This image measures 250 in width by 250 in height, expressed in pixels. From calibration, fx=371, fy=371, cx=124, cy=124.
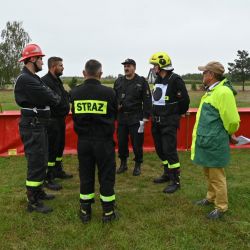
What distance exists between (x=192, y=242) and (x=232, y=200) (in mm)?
1561

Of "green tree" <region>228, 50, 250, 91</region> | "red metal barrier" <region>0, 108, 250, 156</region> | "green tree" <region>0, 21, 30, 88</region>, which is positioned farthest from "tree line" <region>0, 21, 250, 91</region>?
"red metal barrier" <region>0, 108, 250, 156</region>

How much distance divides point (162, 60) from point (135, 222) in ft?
8.78

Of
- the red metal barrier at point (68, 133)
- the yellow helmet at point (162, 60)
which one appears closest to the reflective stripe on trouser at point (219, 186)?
the yellow helmet at point (162, 60)

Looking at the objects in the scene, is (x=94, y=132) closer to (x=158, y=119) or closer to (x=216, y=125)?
(x=216, y=125)

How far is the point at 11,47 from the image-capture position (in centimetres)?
6725

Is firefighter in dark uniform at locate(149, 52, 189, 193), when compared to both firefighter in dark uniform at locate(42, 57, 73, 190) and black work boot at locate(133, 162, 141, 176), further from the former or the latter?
firefighter in dark uniform at locate(42, 57, 73, 190)

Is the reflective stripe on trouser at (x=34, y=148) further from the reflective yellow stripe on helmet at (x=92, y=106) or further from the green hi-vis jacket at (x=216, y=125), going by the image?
the green hi-vis jacket at (x=216, y=125)

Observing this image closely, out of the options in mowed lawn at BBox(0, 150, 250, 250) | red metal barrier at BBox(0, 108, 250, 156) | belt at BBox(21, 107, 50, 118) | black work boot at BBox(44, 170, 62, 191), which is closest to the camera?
mowed lawn at BBox(0, 150, 250, 250)

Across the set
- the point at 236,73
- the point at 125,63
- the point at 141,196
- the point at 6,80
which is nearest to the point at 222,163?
the point at 141,196

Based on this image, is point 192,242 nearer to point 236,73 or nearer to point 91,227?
point 91,227

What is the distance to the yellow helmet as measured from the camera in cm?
605

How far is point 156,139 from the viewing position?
6.55 metres

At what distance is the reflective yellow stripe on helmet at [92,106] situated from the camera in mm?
4469

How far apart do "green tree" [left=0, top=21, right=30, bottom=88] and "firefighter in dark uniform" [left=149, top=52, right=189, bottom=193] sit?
64.2 metres
